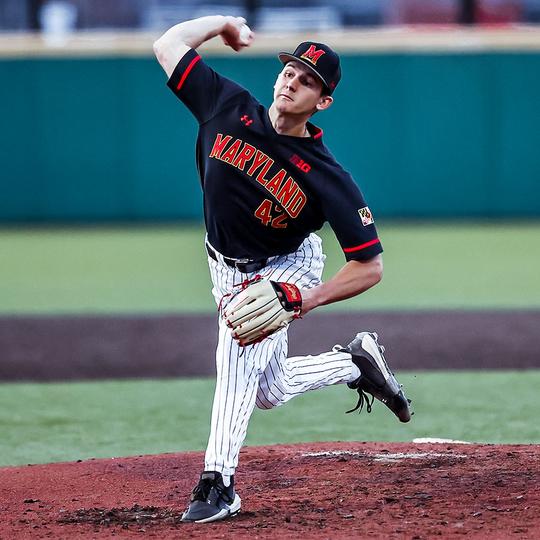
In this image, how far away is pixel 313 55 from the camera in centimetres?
436

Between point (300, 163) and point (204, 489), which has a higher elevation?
point (300, 163)

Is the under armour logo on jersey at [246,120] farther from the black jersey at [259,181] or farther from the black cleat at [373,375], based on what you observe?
the black cleat at [373,375]

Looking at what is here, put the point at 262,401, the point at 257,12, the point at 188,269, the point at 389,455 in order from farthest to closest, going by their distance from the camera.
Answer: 1. the point at 257,12
2. the point at 188,269
3. the point at 389,455
4. the point at 262,401

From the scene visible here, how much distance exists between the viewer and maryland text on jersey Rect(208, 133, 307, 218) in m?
4.27

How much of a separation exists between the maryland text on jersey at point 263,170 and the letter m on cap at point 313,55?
386mm

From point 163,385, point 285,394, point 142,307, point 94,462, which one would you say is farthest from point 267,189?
point 142,307

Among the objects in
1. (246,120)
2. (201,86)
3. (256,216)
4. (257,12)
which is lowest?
(256,216)

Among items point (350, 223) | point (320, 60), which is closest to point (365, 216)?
point (350, 223)

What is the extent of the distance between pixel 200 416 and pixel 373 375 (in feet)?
5.02

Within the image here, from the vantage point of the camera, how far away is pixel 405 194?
1550 centimetres

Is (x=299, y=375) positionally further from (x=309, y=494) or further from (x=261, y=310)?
(x=261, y=310)

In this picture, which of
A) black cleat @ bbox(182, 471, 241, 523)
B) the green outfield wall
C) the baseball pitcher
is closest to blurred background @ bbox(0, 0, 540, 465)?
the green outfield wall

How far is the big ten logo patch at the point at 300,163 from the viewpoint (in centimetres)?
424

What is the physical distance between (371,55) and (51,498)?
37.9 feet
